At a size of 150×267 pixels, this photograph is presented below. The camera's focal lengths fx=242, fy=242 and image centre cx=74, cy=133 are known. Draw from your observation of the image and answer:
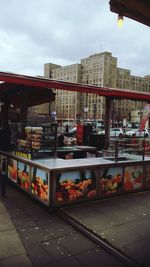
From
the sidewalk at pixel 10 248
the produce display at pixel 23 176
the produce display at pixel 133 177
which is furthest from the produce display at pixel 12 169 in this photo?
the produce display at pixel 133 177

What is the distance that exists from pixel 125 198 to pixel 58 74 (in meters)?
48.6

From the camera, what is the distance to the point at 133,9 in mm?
3297

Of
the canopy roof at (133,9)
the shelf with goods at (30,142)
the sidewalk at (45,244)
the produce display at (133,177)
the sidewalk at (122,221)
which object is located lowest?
the sidewalk at (45,244)

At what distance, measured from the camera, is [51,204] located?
5.30 m

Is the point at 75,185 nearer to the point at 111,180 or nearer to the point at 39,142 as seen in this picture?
the point at 111,180

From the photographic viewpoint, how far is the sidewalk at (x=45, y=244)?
3.54m

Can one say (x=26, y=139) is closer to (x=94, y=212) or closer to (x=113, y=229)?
(x=94, y=212)

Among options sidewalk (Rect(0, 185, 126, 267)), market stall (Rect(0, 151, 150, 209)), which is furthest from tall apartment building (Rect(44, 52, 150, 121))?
sidewalk (Rect(0, 185, 126, 267))

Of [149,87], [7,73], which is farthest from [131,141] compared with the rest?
[149,87]

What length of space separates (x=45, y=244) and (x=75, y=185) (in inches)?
68.8

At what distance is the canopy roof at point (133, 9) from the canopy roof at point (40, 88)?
4.03 meters

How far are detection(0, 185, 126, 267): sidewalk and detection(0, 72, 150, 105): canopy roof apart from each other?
3.55 metres

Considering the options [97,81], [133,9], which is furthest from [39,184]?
[97,81]

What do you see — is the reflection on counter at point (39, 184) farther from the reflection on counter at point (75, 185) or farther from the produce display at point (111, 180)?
the produce display at point (111, 180)
